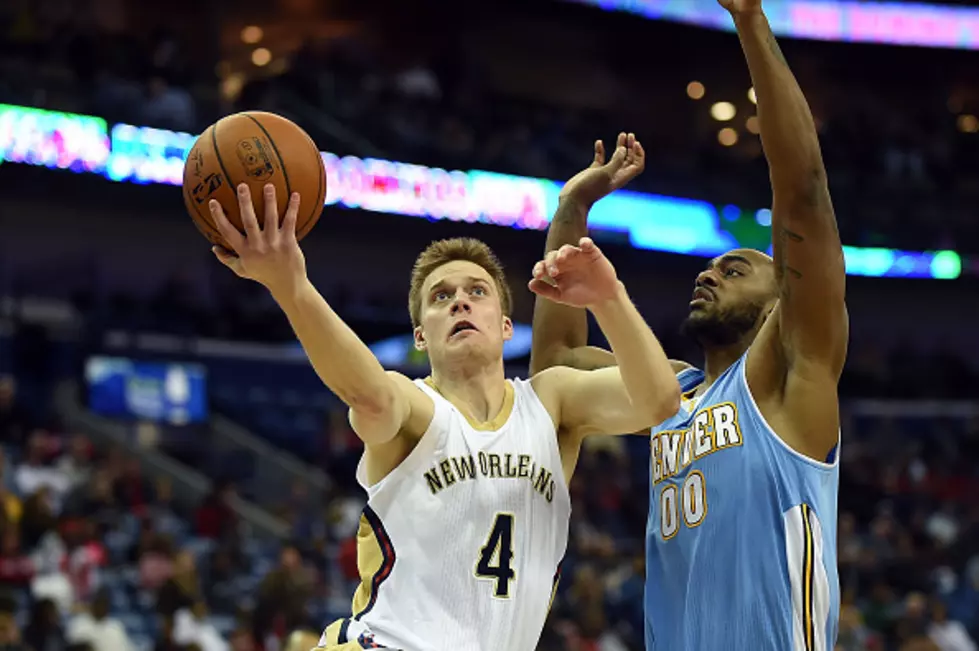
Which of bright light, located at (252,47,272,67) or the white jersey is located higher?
bright light, located at (252,47,272,67)

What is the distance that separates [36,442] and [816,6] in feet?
66.1

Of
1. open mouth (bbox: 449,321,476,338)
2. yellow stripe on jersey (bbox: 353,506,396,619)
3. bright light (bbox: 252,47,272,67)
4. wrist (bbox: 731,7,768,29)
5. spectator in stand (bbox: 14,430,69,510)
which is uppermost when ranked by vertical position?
bright light (bbox: 252,47,272,67)

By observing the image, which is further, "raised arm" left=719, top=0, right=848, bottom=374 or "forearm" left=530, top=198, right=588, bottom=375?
"forearm" left=530, top=198, right=588, bottom=375

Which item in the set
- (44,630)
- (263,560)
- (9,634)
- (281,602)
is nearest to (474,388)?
(9,634)

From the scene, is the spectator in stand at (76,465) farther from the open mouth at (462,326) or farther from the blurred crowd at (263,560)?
the open mouth at (462,326)

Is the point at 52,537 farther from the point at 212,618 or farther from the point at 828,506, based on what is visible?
the point at 828,506

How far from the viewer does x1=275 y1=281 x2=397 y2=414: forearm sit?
337cm

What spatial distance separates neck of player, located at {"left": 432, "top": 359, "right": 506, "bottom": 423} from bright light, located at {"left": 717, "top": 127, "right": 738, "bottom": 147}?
79.5ft

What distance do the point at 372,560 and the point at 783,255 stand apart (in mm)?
1527

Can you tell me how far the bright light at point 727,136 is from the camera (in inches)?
1086

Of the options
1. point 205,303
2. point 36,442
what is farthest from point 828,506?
point 205,303

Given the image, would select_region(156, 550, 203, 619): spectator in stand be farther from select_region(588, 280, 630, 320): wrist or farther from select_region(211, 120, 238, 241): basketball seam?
select_region(588, 280, 630, 320): wrist

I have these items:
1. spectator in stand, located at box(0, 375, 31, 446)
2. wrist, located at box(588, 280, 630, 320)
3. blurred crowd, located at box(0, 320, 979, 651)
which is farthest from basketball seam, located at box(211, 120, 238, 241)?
spectator in stand, located at box(0, 375, 31, 446)

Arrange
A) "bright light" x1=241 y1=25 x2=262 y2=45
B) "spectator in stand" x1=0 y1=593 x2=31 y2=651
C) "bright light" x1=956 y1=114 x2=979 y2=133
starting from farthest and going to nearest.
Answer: "bright light" x1=956 y1=114 x2=979 y2=133, "bright light" x1=241 y1=25 x2=262 y2=45, "spectator in stand" x1=0 y1=593 x2=31 y2=651
